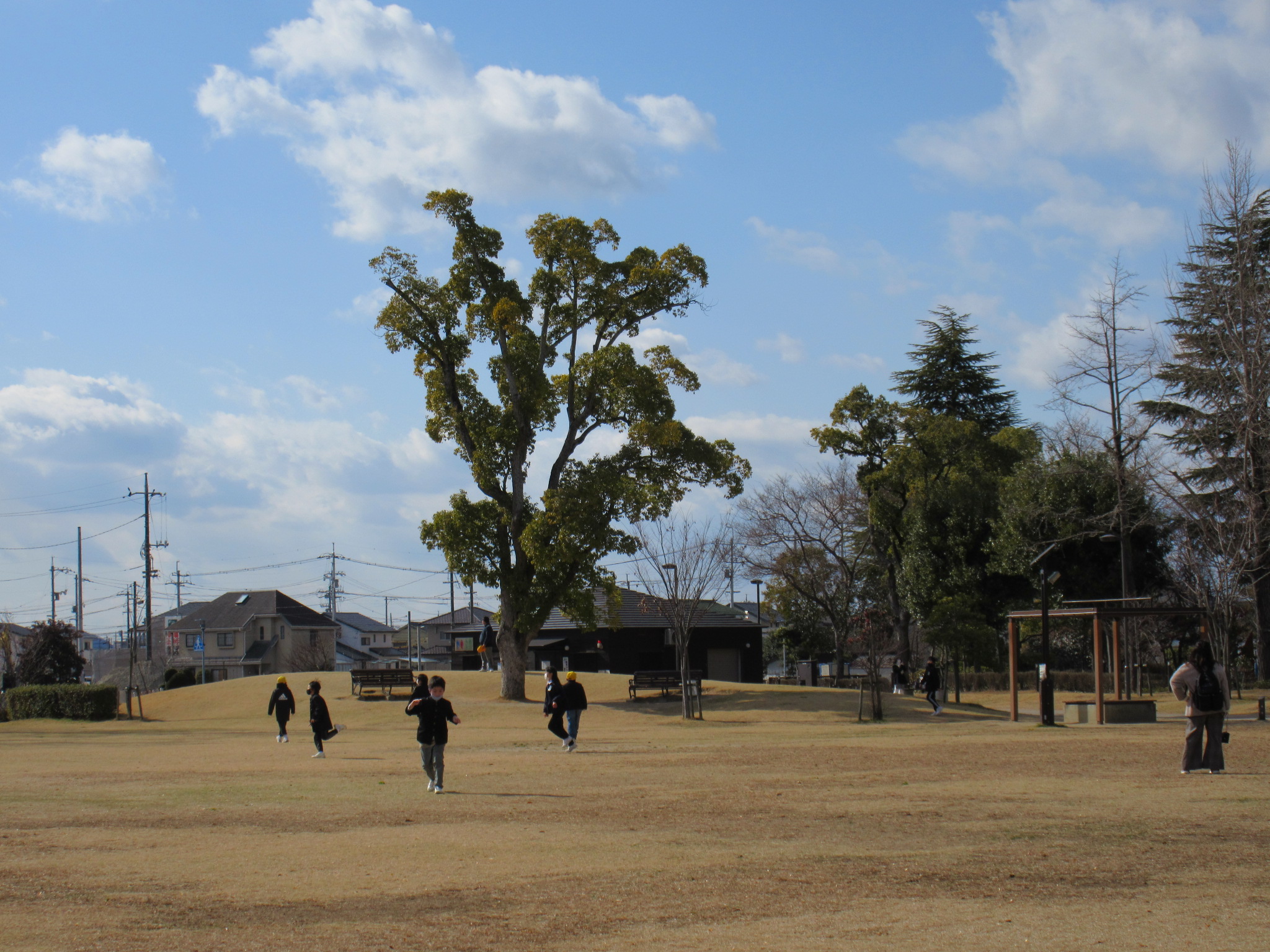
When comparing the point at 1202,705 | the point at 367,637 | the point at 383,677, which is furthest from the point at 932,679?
the point at 367,637

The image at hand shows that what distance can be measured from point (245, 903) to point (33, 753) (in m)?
18.6

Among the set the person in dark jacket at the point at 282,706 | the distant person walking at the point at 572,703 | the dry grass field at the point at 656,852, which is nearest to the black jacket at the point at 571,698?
the distant person walking at the point at 572,703

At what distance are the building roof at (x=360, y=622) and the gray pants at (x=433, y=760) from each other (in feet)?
338

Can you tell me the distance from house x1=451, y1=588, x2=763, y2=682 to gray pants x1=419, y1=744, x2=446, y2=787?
39.9 meters

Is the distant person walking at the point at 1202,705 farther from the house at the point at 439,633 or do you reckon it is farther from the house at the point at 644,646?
the house at the point at 439,633

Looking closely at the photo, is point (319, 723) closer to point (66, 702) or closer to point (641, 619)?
point (66, 702)

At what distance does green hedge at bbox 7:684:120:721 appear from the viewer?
37125 mm

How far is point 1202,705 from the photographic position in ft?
45.5

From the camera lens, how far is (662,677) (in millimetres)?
35062

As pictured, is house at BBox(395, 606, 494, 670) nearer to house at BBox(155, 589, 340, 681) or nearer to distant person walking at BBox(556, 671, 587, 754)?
house at BBox(155, 589, 340, 681)

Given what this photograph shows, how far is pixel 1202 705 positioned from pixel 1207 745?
2.23ft

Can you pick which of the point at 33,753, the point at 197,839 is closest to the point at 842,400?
the point at 33,753

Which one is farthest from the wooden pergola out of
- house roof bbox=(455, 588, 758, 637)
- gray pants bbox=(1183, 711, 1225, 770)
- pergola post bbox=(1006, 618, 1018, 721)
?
house roof bbox=(455, 588, 758, 637)

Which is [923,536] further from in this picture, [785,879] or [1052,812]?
[785,879]
